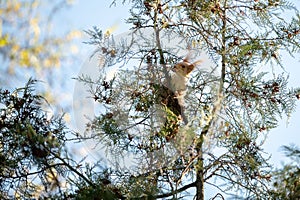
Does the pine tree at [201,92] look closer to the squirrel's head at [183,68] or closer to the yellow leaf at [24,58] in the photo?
the squirrel's head at [183,68]

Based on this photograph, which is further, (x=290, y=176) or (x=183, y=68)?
(x=183, y=68)

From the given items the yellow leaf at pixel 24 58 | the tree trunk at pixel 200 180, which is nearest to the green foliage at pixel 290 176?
the tree trunk at pixel 200 180

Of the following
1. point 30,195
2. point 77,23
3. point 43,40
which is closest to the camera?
point 30,195

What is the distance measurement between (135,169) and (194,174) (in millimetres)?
86

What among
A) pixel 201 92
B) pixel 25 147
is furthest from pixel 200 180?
pixel 25 147

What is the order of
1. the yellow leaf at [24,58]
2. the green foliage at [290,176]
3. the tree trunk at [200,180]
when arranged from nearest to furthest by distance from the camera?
1. the green foliage at [290,176]
2. the tree trunk at [200,180]
3. the yellow leaf at [24,58]

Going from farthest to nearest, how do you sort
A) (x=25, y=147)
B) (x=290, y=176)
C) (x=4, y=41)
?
(x=4, y=41)
(x=25, y=147)
(x=290, y=176)

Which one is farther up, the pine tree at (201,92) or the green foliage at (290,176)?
the pine tree at (201,92)

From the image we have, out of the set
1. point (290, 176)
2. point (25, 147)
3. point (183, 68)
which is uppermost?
point (183, 68)

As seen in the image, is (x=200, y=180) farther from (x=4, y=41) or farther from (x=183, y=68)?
(x=4, y=41)

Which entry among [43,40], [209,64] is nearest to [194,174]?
[209,64]

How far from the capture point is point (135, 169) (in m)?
0.84

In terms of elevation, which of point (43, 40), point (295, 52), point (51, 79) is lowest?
point (295, 52)

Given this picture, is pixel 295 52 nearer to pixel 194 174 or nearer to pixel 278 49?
pixel 278 49
